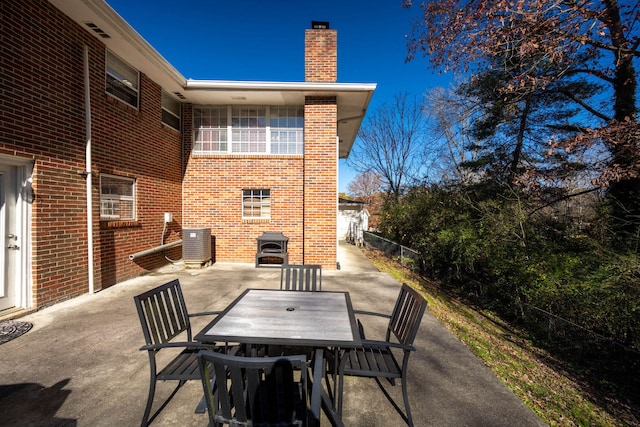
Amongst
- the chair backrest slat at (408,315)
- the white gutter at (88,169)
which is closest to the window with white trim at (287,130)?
the white gutter at (88,169)

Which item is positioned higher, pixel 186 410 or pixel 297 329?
pixel 297 329

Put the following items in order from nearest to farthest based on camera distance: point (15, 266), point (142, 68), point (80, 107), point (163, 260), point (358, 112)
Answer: point (15, 266), point (80, 107), point (142, 68), point (163, 260), point (358, 112)

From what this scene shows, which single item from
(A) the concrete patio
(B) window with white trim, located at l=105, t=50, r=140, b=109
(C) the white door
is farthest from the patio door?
(B) window with white trim, located at l=105, t=50, r=140, b=109

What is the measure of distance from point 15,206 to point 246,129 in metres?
5.42

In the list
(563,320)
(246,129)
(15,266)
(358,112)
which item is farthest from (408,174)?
(15,266)

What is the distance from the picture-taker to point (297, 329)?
2211 mm

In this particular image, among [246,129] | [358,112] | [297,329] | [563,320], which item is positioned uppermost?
[358,112]

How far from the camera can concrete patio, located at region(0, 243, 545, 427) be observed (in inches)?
86.4

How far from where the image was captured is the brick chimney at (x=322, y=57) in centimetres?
773

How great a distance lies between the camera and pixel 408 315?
2512 mm

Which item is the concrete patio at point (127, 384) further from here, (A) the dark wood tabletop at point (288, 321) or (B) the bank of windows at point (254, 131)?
(B) the bank of windows at point (254, 131)

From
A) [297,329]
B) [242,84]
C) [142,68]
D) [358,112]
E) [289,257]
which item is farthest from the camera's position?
[358,112]

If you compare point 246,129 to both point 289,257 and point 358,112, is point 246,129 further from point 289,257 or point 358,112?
point 289,257

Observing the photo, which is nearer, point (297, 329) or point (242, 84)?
point (297, 329)
